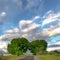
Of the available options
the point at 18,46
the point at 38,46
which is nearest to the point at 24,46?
the point at 18,46

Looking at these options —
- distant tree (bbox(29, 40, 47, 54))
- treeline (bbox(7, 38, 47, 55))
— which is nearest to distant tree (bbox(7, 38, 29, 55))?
treeline (bbox(7, 38, 47, 55))

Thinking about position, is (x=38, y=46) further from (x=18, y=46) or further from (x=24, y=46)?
(x=18, y=46)

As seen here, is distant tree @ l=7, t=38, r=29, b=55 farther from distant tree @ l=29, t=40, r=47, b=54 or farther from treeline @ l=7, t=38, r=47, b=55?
distant tree @ l=29, t=40, r=47, b=54

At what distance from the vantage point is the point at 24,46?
134500 mm

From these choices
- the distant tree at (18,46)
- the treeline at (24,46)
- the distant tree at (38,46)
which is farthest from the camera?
the distant tree at (38,46)

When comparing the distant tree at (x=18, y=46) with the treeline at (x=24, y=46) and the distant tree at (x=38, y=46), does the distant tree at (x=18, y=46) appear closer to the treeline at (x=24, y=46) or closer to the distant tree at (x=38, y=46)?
the treeline at (x=24, y=46)

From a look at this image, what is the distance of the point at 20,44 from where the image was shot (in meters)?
134

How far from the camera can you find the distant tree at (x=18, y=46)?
431 ft

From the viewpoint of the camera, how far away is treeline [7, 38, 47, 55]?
433 ft

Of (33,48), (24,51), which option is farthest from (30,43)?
(24,51)

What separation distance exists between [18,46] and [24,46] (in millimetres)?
4301

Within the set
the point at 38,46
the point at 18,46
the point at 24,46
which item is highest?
the point at 38,46

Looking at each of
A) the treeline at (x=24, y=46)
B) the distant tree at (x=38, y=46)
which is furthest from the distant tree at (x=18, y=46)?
the distant tree at (x=38, y=46)

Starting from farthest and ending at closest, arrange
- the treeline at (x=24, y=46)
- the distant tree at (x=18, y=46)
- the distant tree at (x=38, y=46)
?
the distant tree at (x=38, y=46) < the treeline at (x=24, y=46) < the distant tree at (x=18, y=46)
